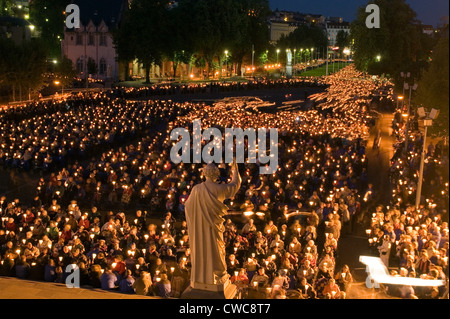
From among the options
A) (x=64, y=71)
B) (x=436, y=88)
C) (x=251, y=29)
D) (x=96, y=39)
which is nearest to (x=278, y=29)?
(x=251, y=29)

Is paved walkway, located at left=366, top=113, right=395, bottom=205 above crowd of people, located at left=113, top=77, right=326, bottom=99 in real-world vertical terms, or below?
below

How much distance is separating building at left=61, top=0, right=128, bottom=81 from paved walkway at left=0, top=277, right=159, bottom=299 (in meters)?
65.1

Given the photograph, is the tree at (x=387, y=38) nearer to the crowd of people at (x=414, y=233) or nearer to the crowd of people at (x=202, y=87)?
the crowd of people at (x=202, y=87)

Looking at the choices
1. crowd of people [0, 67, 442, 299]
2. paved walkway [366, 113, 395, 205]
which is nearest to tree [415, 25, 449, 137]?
paved walkway [366, 113, 395, 205]

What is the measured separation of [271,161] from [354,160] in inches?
124

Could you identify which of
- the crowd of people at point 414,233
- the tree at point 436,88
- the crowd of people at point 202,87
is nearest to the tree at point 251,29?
the crowd of people at point 202,87

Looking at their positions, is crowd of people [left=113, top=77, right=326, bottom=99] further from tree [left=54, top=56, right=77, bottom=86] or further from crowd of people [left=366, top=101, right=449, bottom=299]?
crowd of people [left=366, top=101, right=449, bottom=299]

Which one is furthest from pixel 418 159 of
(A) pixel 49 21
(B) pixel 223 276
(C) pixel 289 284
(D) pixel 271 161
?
(A) pixel 49 21

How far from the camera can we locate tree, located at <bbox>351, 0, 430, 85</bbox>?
1961 inches

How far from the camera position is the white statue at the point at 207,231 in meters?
6.22

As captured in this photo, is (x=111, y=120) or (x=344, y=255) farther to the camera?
(x=111, y=120)

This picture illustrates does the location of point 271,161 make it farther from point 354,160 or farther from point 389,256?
point 389,256

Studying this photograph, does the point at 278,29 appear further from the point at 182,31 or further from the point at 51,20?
the point at 182,31
